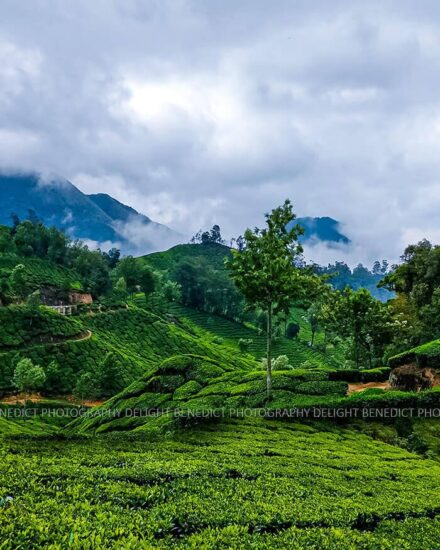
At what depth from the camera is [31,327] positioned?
228 feet

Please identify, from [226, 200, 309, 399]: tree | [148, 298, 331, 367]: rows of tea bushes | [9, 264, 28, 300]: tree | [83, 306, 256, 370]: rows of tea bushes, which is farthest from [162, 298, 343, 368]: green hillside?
[226, 200, 309, 399]: tree

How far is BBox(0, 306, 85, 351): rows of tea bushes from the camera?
6569 cm

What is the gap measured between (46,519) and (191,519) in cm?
244

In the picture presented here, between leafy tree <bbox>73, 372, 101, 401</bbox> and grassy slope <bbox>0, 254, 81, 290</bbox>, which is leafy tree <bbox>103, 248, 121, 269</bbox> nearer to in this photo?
grassy slope <bbox>0, 254, 81, 290</bbox>

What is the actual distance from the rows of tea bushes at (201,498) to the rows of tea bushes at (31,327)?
191ft

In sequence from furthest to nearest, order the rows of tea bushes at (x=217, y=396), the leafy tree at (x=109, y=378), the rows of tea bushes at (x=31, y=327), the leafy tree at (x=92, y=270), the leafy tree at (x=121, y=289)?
the leafy tree at (x=121, y=289), the leafy tree at (x=92, y=270), the rows of tea bushes at (x=31, y=327), the leafy tree at (x=109, y=378), the rows of tea bushes at (x=217, y=396)

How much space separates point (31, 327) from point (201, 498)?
67942 mm

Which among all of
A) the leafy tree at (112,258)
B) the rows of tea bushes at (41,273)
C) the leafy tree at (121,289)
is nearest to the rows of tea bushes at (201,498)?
the rows of tea bushes at (41,273)

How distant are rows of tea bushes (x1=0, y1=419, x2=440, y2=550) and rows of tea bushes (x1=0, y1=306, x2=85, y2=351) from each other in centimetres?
5812

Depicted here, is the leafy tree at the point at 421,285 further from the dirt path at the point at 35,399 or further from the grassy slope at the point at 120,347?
the dirt path at the point at 35,399

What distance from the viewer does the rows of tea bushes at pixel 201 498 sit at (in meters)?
6.55

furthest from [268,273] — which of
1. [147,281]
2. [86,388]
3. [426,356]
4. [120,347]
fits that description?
[147,281]

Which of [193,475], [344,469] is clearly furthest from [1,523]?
[344,469]

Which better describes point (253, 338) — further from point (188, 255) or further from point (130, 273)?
point (188, 255)
